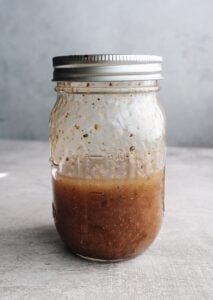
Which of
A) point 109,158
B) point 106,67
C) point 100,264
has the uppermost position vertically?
point 106,67

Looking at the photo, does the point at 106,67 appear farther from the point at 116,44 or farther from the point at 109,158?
the point at 116,44

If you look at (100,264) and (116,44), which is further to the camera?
(116,44)

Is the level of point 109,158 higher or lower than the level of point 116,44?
lower

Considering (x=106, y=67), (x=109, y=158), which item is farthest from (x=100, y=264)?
(x=106, y=67)

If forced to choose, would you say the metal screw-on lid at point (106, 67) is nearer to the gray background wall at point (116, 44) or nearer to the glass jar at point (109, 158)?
the glass jar at point (109, 158)

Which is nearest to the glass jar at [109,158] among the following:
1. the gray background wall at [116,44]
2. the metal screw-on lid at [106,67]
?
the metal screw-on lid at [106,67]

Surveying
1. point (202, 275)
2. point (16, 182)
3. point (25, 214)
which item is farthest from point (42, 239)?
point (16, 182)

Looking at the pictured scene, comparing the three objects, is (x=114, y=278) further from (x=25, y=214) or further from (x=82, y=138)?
(x=25, y=214)

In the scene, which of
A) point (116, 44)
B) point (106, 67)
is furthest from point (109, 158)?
point (116, 44)
